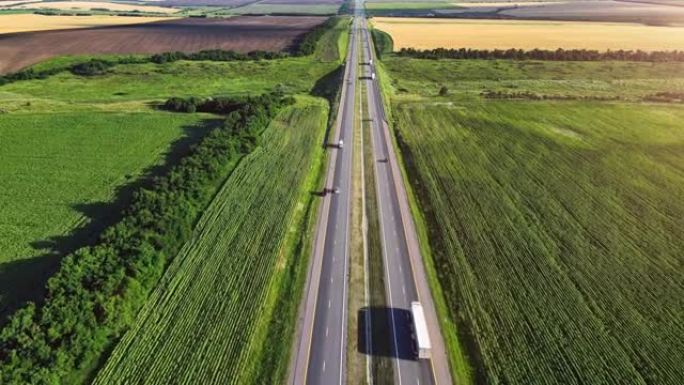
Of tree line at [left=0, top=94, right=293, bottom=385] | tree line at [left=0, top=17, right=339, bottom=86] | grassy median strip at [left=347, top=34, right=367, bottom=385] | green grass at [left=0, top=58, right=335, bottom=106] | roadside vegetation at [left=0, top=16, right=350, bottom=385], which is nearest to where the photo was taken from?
tree line at [left=0, top=94, right=293, bottom=385]

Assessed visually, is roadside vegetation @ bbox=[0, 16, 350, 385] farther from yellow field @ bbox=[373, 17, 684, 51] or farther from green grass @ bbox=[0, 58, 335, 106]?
yellow field @ bbox=[373, 17, 684, 51]

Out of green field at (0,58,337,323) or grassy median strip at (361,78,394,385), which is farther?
green field at (0,58,337,323)

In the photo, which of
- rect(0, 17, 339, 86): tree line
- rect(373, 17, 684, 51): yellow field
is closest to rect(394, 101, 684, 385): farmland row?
rect(0, 17, 339, 86): tree line

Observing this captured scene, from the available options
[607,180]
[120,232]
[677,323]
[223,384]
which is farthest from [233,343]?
[607,180]

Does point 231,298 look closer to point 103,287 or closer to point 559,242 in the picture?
point 103,287

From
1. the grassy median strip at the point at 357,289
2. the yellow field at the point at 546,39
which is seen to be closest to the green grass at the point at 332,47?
the yellow field at the point at 546,39

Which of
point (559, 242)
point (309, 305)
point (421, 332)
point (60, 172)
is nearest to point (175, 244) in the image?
point (309, 305)
